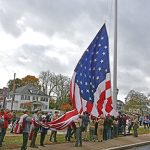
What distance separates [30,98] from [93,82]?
86413 millimetres

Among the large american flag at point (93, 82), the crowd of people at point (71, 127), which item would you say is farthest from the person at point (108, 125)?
the large american flag at point (93, 82)

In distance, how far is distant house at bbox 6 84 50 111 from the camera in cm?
9838

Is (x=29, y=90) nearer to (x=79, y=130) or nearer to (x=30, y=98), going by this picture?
(x=30, y=98)

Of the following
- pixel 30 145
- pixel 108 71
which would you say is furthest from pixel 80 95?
pixel 30 145

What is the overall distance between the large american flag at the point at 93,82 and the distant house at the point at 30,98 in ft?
258

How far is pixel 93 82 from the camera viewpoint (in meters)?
18.3

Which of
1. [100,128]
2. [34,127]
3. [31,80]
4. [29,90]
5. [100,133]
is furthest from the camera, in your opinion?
[31,80]

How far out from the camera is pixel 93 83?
18.2m

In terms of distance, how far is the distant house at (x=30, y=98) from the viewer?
98.4 m

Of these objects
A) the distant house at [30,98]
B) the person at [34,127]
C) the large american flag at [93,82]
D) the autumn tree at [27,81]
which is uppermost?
the autumn tree at [27,81]

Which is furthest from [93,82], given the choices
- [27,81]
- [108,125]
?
[27,81]

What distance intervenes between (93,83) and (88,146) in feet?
11.4

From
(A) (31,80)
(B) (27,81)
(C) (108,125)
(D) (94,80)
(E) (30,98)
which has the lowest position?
(C) (108,125)

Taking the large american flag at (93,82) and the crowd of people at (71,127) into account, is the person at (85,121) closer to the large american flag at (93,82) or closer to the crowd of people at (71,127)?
the crowd of people at (71,127)
